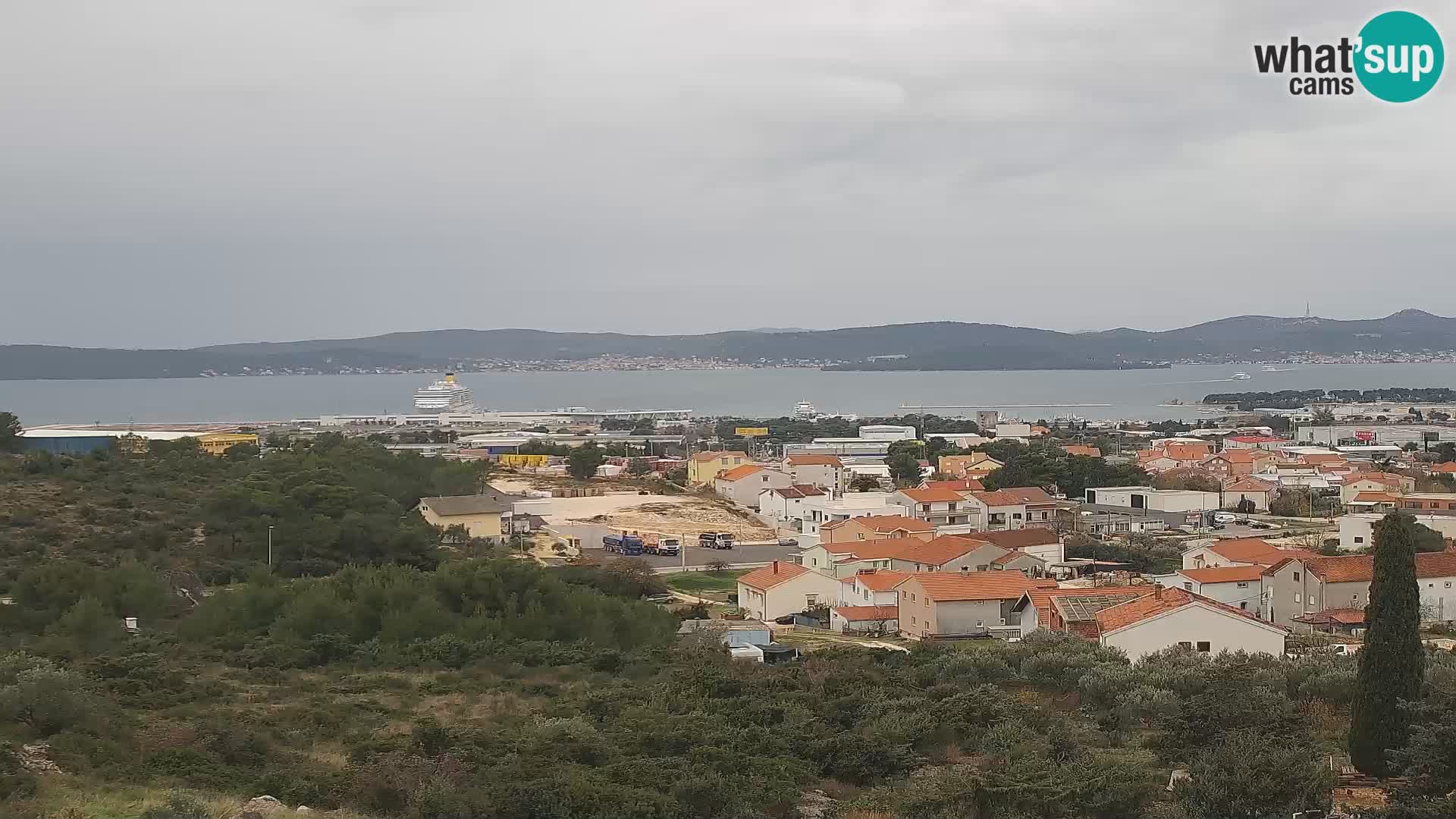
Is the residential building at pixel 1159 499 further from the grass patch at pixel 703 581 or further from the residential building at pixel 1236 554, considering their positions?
the grass patch at pixel 703 581

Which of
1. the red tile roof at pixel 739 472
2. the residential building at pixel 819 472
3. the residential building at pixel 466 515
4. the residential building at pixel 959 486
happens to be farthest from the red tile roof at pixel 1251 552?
the red tile roof at pixel 739 472

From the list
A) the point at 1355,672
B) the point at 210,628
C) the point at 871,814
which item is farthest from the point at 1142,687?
the point at 210,628

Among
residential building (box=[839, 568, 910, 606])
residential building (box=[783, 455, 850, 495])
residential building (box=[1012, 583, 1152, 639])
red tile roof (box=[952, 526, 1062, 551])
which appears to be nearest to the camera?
residential building (box=[1012, 583, 1152, 639])

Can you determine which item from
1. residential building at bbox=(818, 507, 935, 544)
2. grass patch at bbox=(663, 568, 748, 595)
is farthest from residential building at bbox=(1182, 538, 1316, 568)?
grass patch at bbox=(663, 568, 748, 595)

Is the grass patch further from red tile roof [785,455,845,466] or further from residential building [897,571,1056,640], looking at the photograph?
red tile roof [785,455,845,466]

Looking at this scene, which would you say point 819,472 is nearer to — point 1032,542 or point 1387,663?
point 1032,542
